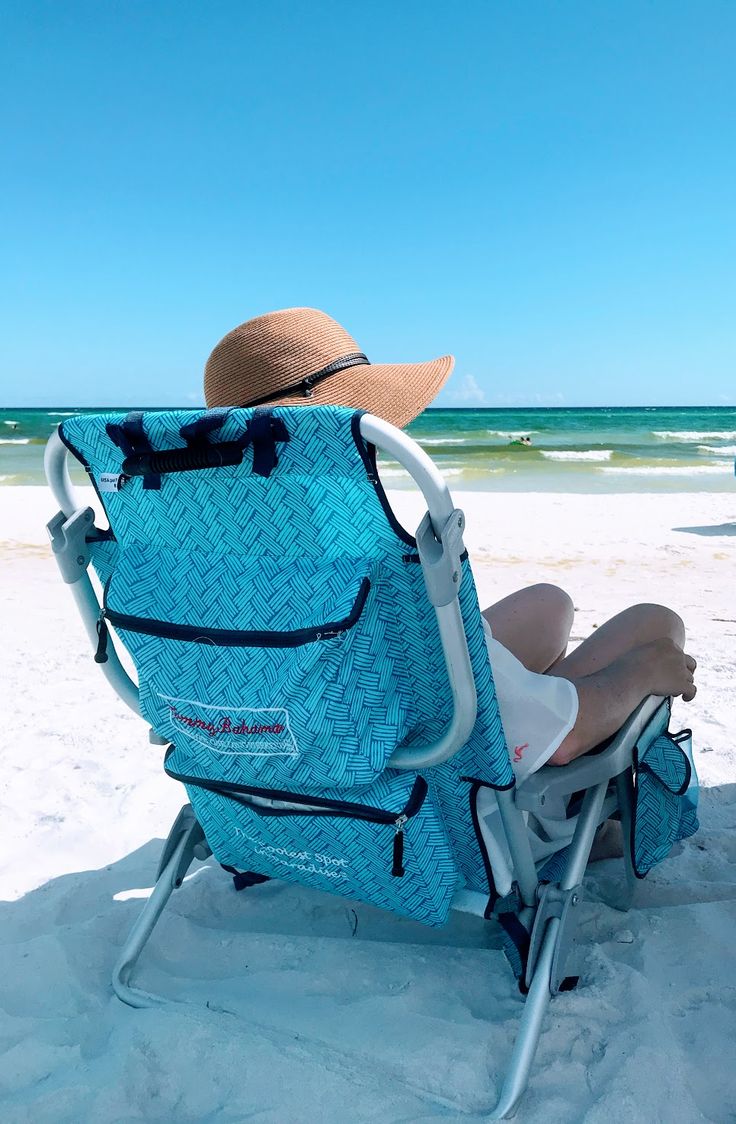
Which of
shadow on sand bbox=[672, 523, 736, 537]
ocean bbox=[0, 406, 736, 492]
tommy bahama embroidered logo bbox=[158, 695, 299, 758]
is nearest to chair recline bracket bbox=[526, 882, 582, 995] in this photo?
tommy bahama embroidered logo bbox=[158, 695, 299, 758]

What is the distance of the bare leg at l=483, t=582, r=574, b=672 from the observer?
231 cm

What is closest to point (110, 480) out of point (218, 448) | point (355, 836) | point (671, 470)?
point (218, 448)

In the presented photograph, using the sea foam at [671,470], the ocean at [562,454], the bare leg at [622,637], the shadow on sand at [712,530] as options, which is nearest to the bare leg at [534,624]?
the bare leg at [622,637]

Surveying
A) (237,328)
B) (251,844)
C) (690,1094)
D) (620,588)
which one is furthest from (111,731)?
(620,588)

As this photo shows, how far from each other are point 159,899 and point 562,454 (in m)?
21.2

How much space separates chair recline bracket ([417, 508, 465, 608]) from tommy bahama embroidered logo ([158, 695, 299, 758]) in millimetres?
331

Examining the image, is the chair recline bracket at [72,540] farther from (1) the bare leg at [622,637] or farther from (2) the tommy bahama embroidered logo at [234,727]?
(1) the bare leg at [622,637]

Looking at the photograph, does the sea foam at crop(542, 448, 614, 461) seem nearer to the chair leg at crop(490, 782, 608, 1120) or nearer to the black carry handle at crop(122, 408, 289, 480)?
the chair leg at crop(490, 782, 608, 1120)

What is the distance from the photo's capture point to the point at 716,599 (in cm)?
541

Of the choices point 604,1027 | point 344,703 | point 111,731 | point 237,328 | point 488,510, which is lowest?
point 488,510

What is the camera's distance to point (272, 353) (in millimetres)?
1548

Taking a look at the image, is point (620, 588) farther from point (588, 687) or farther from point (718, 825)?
point (588, 687)

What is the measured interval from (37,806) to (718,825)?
6.51ft

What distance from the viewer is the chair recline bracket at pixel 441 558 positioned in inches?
48.8
